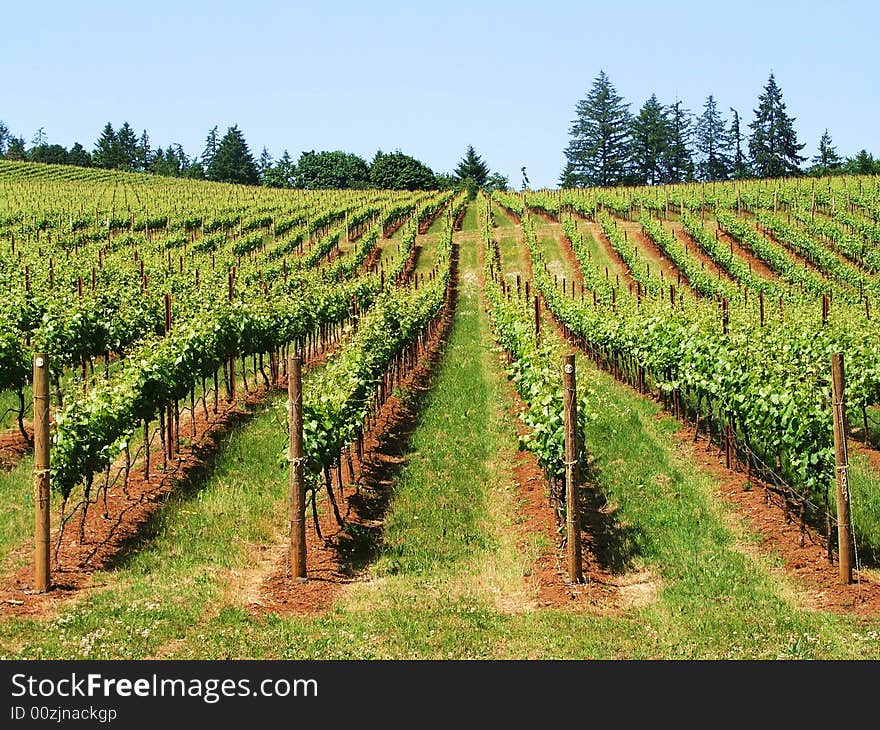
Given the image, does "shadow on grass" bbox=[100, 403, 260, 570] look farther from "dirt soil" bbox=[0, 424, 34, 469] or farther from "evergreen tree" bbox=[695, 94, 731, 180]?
"evergreen tree" bbox=[695, 94, 731, 180]

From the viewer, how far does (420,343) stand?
27281 millimetres

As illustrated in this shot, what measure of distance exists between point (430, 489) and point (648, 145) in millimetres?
100971

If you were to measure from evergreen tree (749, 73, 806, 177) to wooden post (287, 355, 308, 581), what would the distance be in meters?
104

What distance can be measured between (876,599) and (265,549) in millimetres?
6557

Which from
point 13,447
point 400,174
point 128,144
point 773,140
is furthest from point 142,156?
point 13,447

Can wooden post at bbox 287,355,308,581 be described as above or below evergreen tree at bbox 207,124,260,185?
below

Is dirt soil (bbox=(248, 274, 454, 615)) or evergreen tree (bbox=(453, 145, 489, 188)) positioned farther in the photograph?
evergreen tree (bbox=(453, 145, 489, 188))

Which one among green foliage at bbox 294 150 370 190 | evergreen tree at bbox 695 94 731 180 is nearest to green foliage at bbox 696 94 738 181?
evergreen tree at bbox 695 94 731 180

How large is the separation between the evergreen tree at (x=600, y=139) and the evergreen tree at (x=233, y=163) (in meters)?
51.0

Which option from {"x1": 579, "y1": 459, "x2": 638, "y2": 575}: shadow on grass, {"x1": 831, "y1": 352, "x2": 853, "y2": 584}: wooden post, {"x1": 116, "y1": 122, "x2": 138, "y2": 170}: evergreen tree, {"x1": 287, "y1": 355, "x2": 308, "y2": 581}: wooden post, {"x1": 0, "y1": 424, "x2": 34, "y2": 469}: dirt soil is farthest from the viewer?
{"x1": 116, "y1": 122, "x2": 138, "y2": 170}: evergreen tree

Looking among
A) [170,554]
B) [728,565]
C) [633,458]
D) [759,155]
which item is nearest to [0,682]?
[170,554]

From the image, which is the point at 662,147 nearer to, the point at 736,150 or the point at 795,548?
the point at 736,150

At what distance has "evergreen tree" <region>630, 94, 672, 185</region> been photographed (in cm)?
10569

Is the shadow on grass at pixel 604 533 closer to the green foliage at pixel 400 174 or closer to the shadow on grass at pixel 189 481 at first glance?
the shadow on grass at pixel 189 481
